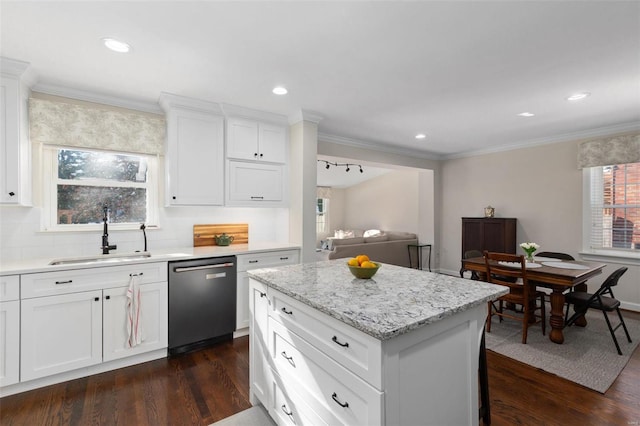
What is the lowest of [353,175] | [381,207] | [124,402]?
[124,402]

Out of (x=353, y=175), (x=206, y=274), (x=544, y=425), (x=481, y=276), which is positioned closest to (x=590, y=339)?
(x=481, y=276)

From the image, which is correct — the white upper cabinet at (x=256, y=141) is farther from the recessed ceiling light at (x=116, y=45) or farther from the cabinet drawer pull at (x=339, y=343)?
the cabinet drawer pull at (x=339, y=343)

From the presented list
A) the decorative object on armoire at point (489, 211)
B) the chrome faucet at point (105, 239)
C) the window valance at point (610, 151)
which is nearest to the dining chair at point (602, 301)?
the window valance at point (610, 151)

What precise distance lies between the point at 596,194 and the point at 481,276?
7.33ft

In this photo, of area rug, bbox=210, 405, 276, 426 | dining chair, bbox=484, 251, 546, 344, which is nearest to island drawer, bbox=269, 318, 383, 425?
area rug, bbox=210, 405, 276, 426

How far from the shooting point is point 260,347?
198 cm

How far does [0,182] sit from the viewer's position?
2.30 m

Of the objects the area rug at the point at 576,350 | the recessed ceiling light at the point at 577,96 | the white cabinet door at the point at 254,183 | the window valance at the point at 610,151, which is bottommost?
the area rug at the point at 576,350

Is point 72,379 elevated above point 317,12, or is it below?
below

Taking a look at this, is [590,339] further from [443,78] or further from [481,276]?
[443,78]

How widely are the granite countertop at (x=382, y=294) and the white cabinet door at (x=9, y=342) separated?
172 centimetres

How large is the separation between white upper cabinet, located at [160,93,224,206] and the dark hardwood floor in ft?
5.18

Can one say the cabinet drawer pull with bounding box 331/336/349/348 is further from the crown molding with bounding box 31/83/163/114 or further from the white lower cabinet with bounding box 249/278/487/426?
the crown molding with bounding box 31/83/163/114

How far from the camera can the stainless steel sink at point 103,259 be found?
256cm
